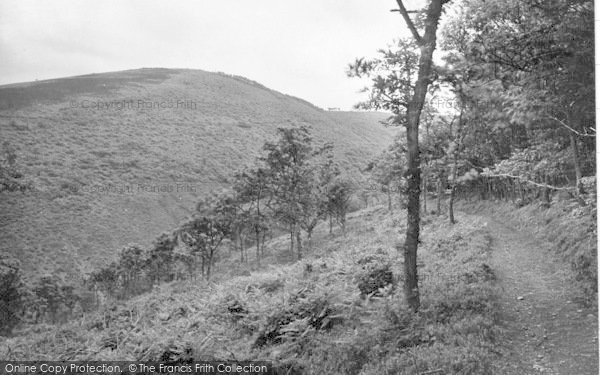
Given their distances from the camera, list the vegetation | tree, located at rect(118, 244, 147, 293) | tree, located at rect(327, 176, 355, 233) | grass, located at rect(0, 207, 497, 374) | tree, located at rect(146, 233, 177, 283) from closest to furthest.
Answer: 1. grass, located at rect(0, 207, 497, 374)
2. the vegetation
3. tree, located at rect(118, 244, 147, 293)
4. tree, located at rect(146, 233, 177, 283)
5. tree, located at rect(327, 176, 355, 233)

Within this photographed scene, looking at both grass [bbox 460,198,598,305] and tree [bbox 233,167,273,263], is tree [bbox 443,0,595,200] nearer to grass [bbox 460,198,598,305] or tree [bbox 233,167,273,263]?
grass [bbox 460,198,598,305]

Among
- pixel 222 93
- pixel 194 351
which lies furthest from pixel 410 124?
pixel 222 93

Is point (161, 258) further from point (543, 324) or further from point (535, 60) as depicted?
point (543, 324)

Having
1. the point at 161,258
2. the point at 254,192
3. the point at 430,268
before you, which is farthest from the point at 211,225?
the point at 430,268

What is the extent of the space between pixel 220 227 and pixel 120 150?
137 feet

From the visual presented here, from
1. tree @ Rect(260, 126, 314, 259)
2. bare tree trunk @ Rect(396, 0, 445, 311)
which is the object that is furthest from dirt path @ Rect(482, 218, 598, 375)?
tree @ Rect(260, 126, 314, 259)

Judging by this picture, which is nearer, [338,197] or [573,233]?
[573,233]

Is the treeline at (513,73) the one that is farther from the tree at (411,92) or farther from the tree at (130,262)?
the tree at (130,262)

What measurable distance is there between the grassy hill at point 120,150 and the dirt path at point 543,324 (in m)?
26.7

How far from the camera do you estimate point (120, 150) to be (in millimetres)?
76312

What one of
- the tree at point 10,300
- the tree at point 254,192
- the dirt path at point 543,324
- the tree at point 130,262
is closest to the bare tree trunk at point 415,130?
the dirt path at point 543,324

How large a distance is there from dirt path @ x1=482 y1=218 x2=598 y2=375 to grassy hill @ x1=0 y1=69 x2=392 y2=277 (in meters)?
26.7

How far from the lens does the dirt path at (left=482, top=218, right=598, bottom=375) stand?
708cm

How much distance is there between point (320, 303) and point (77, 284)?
46.6m
